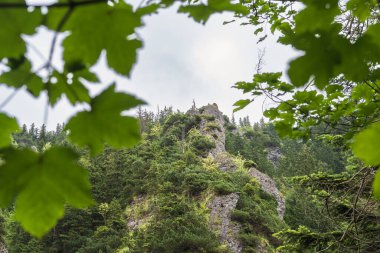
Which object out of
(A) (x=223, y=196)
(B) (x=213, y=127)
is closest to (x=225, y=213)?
(A) (x=223, y=196)

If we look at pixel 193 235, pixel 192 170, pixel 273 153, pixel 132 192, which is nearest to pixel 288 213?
pixel 192 170

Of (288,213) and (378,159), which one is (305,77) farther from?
(288,213)

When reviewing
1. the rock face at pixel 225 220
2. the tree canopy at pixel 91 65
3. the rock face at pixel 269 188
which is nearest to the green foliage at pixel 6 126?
→ the tree canopy at pixel 91 65

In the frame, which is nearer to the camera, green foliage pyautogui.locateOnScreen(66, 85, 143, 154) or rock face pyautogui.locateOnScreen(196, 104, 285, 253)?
green foliage pyautogui.locateOnScreen(66, 85, 143, 154)

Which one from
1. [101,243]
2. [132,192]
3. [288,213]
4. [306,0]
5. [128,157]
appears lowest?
[306,0]

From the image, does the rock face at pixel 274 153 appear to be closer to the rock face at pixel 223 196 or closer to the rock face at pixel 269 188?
the rock face at pixel 223 196

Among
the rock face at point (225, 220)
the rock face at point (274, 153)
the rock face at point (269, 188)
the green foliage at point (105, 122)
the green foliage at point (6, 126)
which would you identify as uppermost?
the rock face at point (274, 153)

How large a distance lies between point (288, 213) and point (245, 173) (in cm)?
507

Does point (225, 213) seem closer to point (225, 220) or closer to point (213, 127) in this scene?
point (225, 220)

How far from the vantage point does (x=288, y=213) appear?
1889 cm

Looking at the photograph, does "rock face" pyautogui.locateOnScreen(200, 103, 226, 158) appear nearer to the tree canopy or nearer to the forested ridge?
the forested ridge

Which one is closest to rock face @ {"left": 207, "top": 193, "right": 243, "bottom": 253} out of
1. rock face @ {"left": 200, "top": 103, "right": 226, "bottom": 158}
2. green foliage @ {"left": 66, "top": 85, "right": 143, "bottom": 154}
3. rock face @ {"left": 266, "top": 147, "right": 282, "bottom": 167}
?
rock face @ {"left": 200, "top": 103, "right": 226, "bottom": 158}

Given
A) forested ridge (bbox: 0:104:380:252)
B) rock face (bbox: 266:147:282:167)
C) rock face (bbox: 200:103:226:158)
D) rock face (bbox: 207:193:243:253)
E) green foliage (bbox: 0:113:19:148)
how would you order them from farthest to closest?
rock face (bbox: 266:147:282:167)
rock face (bbox: 200:103:226:158)
rock face (bbox: 207:193:243:253)
forested ridge (bbox: 0:104:380:252)
green foliage (bbox: 0:113:19:148)

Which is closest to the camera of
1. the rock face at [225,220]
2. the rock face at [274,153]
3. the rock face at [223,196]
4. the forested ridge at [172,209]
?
the forested ridge at [172,209]
